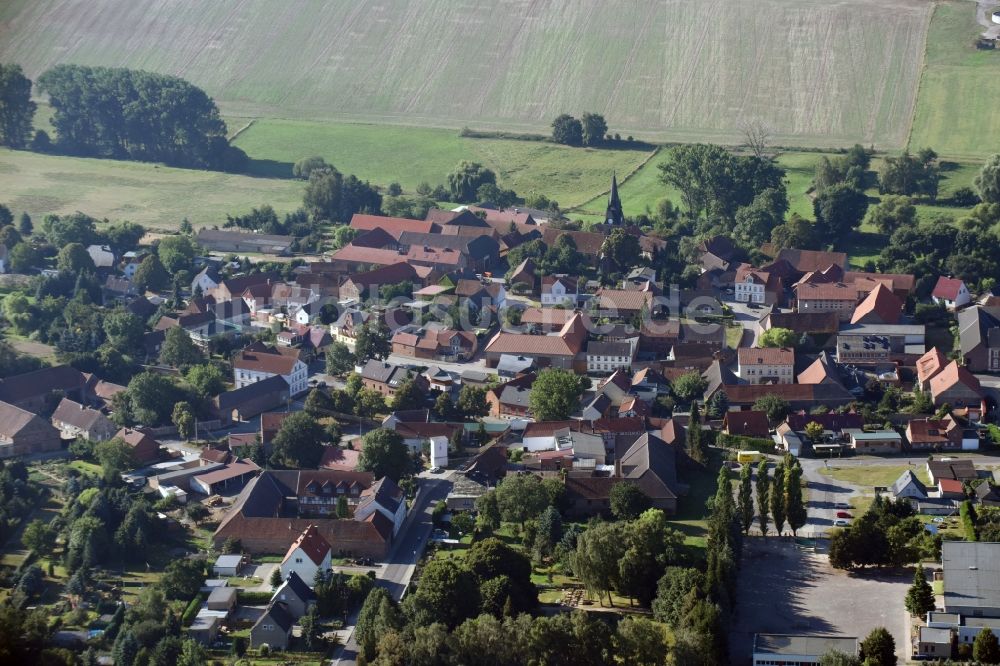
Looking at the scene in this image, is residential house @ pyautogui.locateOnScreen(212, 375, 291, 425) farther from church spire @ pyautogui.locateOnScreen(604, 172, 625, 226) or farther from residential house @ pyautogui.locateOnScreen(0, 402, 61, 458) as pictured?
church spire @ pyautogui.locateOnScreen(604, 172, 625, 226)

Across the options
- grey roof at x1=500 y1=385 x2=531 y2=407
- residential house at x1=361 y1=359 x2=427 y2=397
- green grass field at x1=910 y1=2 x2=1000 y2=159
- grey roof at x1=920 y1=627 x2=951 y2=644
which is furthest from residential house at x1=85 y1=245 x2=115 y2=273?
grey roof at x1=920 y1=627 x2=951 y2=644

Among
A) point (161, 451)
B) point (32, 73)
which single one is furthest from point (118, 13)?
point (161, 451)

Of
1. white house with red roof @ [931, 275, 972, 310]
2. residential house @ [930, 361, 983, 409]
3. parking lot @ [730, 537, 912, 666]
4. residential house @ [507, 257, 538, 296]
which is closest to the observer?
parking lot @ [730, 537, 912, 666]

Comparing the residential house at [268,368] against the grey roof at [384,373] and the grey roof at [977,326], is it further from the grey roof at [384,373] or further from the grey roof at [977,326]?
the grey roof at [977,326]

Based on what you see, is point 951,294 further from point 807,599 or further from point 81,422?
point 81,422

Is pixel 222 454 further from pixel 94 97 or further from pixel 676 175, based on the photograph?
pixel 94 97

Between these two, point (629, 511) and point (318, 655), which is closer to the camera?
point (318, 655)

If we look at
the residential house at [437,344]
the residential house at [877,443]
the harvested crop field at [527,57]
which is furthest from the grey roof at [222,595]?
the harvested crop field at [527,57]
